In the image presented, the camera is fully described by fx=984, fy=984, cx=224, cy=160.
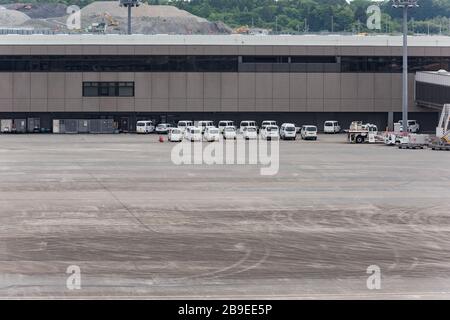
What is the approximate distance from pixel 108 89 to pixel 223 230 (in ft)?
269

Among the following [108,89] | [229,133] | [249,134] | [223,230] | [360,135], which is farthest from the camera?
[108,89]

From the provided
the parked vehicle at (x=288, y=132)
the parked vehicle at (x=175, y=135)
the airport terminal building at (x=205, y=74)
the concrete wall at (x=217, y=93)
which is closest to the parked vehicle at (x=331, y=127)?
the airport terminal building at (x=205, y=74)

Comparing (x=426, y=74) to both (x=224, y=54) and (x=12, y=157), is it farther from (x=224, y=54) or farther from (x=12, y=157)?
(x=12, y=157)

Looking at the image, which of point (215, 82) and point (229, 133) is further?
point (215, 82)

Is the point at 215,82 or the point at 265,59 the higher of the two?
the point at 265,59

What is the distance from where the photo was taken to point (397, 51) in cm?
11694

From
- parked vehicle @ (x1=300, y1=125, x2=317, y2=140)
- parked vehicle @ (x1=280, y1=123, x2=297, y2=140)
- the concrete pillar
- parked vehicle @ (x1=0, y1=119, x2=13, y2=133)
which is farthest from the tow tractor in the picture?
parked vehicle @ (x1=0, y1=119, x2=13, y2=133)

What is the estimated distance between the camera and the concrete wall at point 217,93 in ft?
384

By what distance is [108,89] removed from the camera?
387 feet

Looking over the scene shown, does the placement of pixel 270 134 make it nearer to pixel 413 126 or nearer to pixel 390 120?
pixel 390 120

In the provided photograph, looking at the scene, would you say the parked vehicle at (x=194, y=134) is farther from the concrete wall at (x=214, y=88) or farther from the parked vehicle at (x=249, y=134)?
the concrete wall at (x=214, y=88)

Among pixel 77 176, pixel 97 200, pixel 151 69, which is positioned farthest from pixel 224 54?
pixel 97 200

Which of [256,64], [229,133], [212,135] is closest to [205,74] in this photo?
[256,64]

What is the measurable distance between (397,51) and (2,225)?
278 ft
